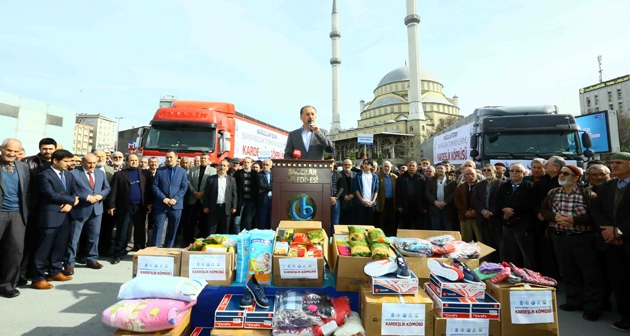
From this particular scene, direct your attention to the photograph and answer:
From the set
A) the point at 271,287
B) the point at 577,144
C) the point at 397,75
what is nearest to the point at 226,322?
the point at 271,287

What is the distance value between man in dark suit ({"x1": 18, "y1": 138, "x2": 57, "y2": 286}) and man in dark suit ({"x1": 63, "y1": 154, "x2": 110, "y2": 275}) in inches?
15.0

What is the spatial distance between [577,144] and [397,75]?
71.1 metres

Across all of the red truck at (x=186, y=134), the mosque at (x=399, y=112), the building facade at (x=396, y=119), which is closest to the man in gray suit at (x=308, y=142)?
the red truck at (x=186, y=134)

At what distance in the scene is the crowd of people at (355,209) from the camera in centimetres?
318

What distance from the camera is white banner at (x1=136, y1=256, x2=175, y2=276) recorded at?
2.54 metres

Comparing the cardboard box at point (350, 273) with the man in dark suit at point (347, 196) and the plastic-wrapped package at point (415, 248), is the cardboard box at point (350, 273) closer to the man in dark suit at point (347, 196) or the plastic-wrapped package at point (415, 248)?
the plastic-wrapped package at point (415, 248)

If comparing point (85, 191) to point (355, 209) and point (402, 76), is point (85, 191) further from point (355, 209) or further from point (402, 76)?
point (402, 76)

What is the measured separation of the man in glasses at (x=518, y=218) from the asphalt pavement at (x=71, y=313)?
24.7 inches

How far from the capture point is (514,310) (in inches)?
81.0

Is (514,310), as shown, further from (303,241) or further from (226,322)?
(226,322)

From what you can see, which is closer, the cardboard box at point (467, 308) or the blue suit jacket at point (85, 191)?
the cardboard box at point (467, 308)

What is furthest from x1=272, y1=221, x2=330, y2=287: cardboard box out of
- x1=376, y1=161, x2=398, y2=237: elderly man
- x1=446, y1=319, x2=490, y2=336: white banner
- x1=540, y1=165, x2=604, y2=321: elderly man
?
x1=376, y1=161, x2=398, y2=237: elderly man

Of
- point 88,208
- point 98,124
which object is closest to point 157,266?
point 88,208

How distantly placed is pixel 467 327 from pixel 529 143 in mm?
7240
